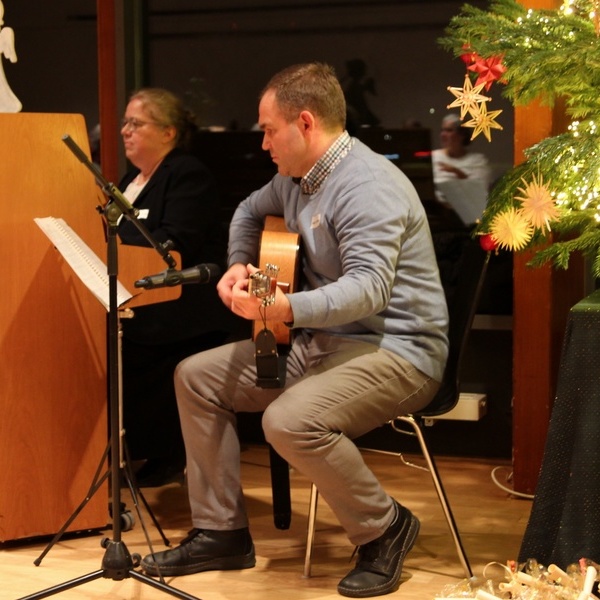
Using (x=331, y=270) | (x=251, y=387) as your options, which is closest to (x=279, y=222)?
(x=331, y=270)

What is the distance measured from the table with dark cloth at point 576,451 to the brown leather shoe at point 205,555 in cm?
89

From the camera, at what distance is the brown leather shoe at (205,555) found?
2.92 m

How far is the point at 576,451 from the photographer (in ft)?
8.05

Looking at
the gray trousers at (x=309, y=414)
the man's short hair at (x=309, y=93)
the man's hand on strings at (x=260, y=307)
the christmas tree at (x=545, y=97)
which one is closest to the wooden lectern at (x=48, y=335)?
the gray trousers at (x=309, y=414)

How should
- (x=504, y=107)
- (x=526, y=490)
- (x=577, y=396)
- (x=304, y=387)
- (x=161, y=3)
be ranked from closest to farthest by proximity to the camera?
1. (x=577, y=396)
2. (x=304, y=387)
3. (x=526, y=490)
4. (x=504, y=107)
5. (x=161, y=3)

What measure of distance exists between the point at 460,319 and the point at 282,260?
540 millimetres

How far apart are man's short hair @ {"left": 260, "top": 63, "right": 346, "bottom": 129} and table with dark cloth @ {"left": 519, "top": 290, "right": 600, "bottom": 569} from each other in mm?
877

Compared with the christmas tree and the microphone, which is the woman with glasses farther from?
the christmas tree

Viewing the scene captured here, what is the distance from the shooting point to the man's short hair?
2.85m

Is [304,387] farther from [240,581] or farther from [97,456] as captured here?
[97,456]

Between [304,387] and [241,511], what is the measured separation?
0.48m

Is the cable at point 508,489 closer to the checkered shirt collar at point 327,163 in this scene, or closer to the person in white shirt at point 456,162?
the person in white shirt at point 456,162

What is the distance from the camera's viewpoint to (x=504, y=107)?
13.1 ft

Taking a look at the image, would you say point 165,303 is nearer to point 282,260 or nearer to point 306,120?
point 282,260
